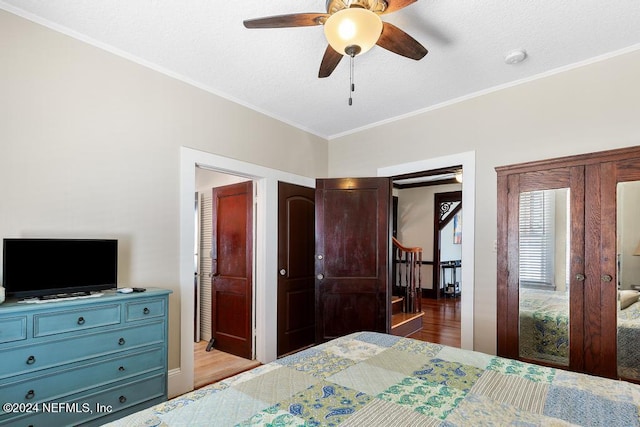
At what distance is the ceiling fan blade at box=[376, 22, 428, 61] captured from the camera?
1830 millimetres

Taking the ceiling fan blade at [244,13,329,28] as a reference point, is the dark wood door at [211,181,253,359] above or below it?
below

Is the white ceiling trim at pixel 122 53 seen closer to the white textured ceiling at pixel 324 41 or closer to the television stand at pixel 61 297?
the white textured ceiling at pixel 324 41

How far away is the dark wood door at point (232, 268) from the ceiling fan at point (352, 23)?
7.53 feet

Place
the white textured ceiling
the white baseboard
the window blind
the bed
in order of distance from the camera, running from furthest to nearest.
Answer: the white baseboard, the window blind, the white textured ceiling, the bed

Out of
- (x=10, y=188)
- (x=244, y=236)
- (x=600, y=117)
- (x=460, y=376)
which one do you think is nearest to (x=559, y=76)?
(x=600, y=117)

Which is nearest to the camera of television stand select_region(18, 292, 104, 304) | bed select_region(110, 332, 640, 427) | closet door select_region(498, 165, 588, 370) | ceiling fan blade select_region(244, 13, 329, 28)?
bed select_region(110, 332, 640, 427)

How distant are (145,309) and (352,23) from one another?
213cm

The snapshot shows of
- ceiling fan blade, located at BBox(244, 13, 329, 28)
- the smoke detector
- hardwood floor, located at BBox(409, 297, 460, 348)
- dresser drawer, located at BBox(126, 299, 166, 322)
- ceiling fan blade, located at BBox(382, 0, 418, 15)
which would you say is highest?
the smoke detector

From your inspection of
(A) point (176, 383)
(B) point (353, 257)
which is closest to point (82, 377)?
(A) point (176, 383)

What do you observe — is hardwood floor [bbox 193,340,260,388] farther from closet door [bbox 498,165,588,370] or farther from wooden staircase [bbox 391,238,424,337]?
closet door [bbox 498,165,588,370]

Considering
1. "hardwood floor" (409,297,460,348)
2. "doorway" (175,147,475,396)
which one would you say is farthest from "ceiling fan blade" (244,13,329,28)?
"hardwood floor" (409,297,460,348)

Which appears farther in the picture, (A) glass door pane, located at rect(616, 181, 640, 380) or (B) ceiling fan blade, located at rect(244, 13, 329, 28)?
(A) glass door pane, located at rect(616, 181, 640, 380)

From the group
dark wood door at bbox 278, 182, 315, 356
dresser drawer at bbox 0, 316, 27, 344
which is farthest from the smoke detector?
dresser drawer at bbox 0, 316, 27, 344

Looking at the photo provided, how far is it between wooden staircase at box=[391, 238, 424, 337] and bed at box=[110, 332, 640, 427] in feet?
9.14
